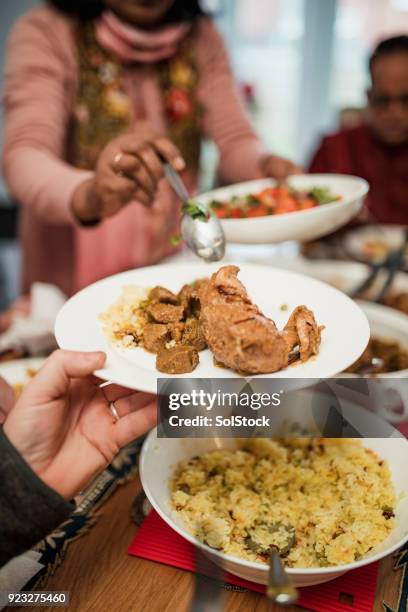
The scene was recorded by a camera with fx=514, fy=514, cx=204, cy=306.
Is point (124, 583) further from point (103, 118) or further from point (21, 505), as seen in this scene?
point (103, 118)

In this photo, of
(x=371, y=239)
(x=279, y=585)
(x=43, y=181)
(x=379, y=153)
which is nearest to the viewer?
(x=279, y=585)

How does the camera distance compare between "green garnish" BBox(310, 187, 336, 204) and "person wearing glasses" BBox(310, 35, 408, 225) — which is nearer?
"green garnish" BBox(310, 187, 336, 204)

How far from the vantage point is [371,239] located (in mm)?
2127

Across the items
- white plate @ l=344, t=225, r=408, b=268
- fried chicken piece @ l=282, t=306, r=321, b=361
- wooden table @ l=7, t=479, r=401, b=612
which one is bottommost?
white plate @ l=344, t=225, r=408, b=268

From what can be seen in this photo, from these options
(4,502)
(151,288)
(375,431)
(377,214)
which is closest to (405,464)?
(375,431)

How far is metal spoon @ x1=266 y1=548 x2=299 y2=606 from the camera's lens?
0.66 m

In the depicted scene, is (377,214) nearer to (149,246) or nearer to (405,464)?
(149,246)

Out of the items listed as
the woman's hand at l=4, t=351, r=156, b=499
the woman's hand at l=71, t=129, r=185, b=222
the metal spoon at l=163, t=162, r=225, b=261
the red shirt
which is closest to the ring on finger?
the woman's hand at l=4, t=351, r=156, b=499

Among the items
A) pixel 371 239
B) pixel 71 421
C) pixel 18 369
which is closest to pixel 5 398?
pixel 71 421

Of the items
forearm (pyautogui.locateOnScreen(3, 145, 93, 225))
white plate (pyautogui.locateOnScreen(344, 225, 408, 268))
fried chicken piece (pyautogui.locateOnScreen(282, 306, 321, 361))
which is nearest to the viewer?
fried chicken piece (pyautogui.locateOnScreen(282, 306, 321, 361))

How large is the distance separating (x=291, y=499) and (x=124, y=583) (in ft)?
1.02

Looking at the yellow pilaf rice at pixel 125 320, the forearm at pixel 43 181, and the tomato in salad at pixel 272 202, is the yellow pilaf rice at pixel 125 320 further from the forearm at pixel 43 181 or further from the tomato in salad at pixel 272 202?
the forearm at pixel 43 181

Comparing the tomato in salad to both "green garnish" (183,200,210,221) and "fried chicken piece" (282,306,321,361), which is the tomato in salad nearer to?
"green garnish" (183,200,210,221)

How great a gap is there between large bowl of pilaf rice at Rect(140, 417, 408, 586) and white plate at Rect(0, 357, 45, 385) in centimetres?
47
